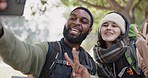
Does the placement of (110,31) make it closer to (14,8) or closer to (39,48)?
(39,48)

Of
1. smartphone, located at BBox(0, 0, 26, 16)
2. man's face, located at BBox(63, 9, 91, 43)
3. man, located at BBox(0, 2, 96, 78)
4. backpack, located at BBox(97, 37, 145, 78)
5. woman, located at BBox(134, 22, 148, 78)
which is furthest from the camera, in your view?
backpack, located at BBox(97, 37, 145, 78)

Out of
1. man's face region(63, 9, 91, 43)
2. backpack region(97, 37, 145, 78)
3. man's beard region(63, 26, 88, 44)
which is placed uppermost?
man's face region(63, 9, 91, 43)

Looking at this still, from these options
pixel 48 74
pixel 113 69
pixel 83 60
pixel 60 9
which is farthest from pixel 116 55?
pixel 60 9

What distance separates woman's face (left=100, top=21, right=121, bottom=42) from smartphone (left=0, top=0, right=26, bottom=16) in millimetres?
1156

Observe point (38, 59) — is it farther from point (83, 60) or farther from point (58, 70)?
point (83, 60)

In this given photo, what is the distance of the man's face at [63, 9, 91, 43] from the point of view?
1.97 meters

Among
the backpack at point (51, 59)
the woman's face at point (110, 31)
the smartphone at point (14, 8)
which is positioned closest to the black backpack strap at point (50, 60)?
the backpack at point (51, 59)

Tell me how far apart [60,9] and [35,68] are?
5.18 m

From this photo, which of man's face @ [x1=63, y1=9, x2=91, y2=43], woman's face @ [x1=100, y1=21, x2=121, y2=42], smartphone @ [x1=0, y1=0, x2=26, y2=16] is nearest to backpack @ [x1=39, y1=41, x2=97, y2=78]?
man's face @ [x1=63, y1=9, x2=91, y2=43]

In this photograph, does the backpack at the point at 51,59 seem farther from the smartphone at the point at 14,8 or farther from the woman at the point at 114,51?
the smartphone at the point at 14,8

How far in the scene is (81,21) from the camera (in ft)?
6.64

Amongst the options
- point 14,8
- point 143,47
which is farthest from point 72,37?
point 14,8

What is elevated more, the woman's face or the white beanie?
the white beanie

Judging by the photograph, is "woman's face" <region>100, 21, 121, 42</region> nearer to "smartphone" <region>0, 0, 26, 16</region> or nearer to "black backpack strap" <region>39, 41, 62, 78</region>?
"black backpack strap" <region>39, 41, 62, 78</region>
